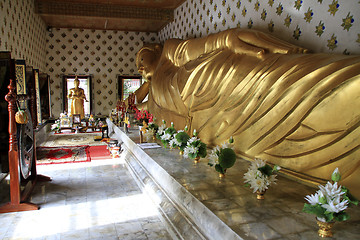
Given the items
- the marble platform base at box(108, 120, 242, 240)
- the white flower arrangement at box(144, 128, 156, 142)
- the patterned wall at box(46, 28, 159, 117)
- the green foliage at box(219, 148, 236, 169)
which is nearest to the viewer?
the marble platform base at box(108, 120, 242, 240)

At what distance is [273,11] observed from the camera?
121 inches

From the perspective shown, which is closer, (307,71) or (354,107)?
(354,107)

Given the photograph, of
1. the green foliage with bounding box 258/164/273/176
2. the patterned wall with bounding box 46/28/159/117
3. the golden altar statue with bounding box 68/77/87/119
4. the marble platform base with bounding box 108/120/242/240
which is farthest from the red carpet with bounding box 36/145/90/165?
the green foliage with bounding box 258/164/273/176

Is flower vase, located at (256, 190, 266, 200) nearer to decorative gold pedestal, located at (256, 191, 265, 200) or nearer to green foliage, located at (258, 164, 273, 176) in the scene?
decorative gold pedestal, located at (256, 191, 265, 200)

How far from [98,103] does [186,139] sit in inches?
244

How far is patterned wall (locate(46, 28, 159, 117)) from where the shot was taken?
8.15 m

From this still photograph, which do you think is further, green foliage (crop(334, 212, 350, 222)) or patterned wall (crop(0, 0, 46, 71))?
patterned wall (crop(0, 0, 46, 71))

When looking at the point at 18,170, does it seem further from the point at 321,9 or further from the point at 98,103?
the point at 98,103

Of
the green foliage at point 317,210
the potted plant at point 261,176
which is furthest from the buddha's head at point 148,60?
the green foliage at point 317,210

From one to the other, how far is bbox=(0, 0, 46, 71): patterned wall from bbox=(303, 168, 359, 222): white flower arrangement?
412cm

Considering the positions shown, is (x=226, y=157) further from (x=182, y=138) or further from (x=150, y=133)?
(x=150, y=133)

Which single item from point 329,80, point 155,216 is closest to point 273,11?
point 329,80

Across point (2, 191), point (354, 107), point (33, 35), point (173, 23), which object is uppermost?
point (173, 23)

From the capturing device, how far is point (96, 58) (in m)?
8.44
